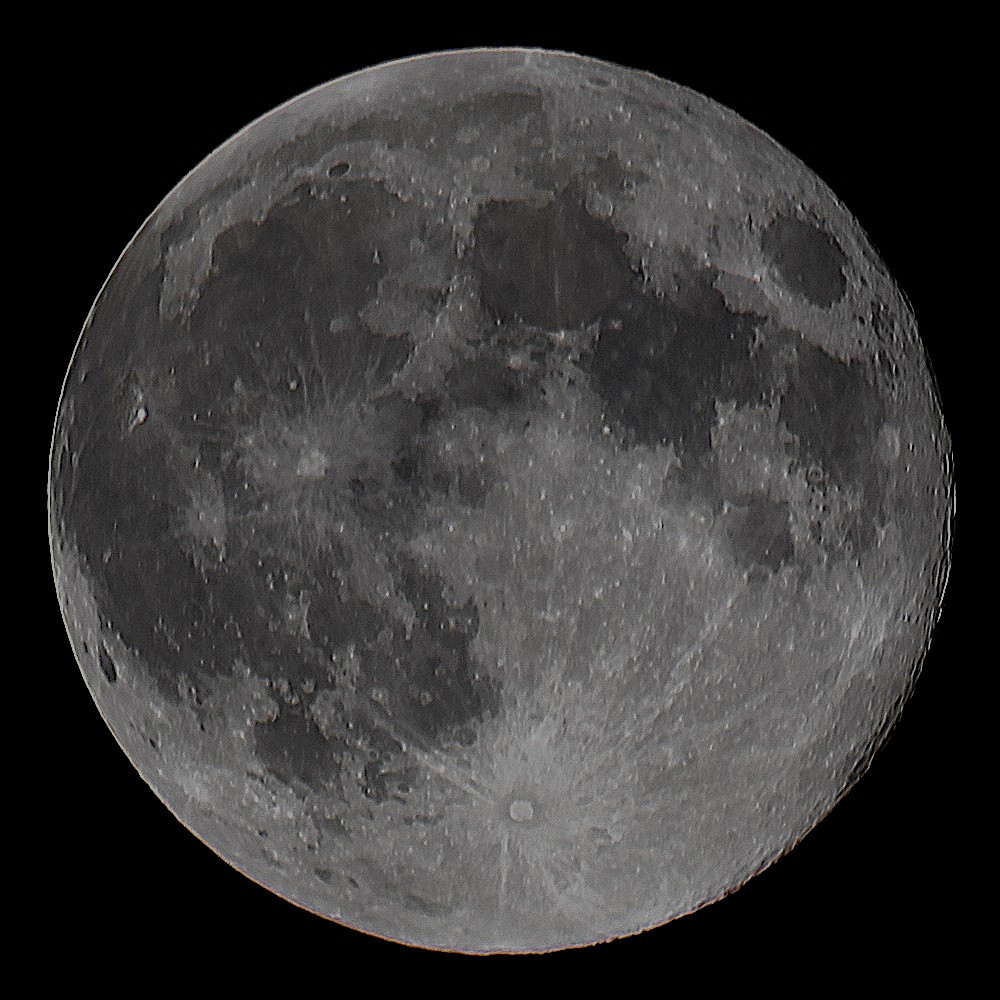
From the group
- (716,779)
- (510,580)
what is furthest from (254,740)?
(716,779)

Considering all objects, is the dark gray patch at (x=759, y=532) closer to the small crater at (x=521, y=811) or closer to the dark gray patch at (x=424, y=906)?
the small crater at (x=521, y=811)

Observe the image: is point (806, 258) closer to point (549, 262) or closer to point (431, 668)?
point (549, 262)

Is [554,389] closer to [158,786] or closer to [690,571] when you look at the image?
[690,571]

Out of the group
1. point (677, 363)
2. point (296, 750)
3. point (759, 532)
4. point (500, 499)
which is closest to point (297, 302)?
point (500, 499)

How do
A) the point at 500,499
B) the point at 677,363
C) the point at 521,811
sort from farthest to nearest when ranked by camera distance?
the point at 521,811 < the point at 677,363 < the point at 500,499

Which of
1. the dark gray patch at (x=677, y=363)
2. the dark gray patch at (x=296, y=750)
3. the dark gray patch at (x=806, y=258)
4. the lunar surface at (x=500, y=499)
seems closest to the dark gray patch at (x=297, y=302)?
the lunar surface at (x=500, y=499)

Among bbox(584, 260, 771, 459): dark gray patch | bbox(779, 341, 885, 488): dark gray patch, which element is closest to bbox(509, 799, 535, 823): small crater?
bbox(584, 260, 771, 459): dark gray patch
